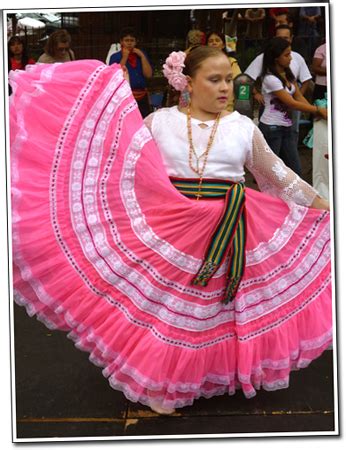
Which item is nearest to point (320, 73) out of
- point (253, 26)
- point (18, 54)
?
point (253, 26)

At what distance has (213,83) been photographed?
2.85 m

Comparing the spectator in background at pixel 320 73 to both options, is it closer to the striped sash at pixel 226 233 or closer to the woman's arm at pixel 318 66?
the woman's arm at pixel 318 66

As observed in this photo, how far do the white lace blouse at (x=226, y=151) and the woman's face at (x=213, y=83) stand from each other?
0.28 feet

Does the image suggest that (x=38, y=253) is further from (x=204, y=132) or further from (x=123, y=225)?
(x=204, y=132)

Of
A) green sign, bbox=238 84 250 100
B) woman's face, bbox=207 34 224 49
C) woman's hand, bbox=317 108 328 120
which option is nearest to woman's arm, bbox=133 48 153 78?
woman's face, bbox=207 34 224 49

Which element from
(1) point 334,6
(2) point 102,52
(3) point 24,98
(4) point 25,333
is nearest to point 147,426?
(4) point 25,333

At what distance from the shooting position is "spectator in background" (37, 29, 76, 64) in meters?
5.45

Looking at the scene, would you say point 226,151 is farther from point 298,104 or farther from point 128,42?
point 128,42

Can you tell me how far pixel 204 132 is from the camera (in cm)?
289

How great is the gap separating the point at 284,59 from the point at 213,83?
289cm

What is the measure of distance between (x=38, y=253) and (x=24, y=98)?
697 millimetres

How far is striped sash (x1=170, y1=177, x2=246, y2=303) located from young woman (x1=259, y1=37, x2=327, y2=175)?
2948 millimetres

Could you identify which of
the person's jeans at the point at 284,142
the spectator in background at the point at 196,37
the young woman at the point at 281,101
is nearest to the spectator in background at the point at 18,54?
the spectator in background at the point at 196,37

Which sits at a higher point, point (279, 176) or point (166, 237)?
point (279, 176)
